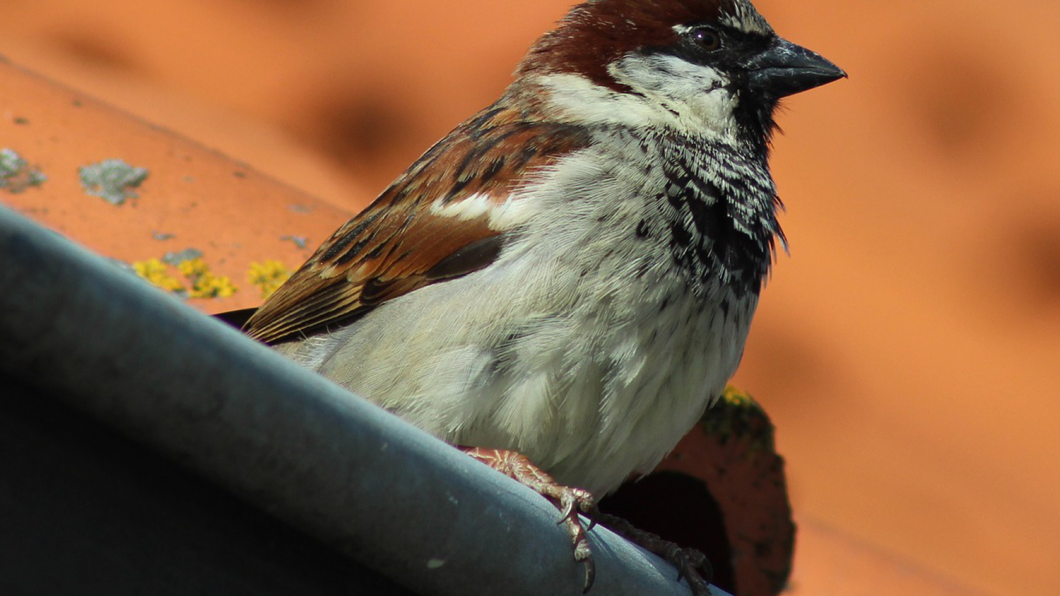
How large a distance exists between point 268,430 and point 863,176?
1952 millimetres

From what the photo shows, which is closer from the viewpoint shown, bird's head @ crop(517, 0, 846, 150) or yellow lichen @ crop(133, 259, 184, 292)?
yellow lichen @ crop(133, 259, 184, 292)

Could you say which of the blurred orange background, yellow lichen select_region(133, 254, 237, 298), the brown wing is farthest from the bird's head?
yellow lichen select_region(133, 254, 237, 298)

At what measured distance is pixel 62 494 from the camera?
745 millimetres

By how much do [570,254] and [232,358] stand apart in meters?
1.00

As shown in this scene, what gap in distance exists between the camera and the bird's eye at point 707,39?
2188mm

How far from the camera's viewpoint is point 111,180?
1.91 metres

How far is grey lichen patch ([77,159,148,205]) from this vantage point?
189cm

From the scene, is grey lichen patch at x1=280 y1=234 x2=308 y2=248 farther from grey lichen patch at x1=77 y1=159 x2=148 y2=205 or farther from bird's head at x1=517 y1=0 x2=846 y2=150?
bird's head at x1=517 y1=0 x2=846 y2=150

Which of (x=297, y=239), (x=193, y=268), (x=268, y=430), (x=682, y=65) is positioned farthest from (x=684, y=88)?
(x=268, y=430)

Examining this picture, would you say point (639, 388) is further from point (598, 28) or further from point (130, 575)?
point (130, 575)

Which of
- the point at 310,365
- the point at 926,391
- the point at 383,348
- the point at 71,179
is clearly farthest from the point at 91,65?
the point at 926,391

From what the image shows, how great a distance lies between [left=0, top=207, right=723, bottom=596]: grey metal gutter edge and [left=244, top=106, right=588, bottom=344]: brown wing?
94 cm

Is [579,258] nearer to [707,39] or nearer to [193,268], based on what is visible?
[193,268]

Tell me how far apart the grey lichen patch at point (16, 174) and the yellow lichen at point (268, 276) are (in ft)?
1.14
